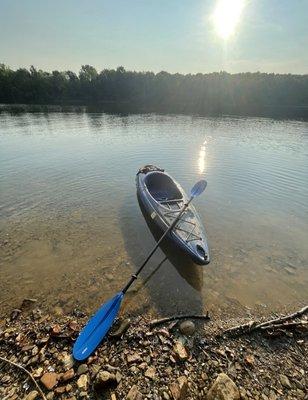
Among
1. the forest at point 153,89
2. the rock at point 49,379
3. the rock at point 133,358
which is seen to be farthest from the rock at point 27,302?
the forest at point 153,89

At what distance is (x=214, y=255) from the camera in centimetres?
1132

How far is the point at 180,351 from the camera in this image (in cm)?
658

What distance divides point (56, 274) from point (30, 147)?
2440 cm

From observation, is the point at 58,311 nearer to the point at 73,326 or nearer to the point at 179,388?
the point at 73,326

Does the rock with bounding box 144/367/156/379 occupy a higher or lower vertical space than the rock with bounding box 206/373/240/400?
lower

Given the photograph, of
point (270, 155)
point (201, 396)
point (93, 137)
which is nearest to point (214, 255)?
point (201, 396)

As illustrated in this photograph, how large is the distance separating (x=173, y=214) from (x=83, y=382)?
7824 millimetres

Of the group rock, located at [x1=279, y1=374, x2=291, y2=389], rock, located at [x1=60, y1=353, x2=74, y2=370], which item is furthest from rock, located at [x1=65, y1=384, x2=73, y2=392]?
rock, located at [x1=279, y1=374, x2=291, y2=389]

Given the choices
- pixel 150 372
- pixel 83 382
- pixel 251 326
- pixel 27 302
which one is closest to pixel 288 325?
pixel 251 326

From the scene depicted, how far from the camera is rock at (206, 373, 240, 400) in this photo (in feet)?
17.5

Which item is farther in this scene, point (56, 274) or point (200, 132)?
point (200, 132)

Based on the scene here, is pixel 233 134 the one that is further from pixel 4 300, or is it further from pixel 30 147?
pixel 4 300

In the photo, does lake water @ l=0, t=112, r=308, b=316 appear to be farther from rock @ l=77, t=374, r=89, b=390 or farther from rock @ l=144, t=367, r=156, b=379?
rock @ l=77, t=374, r=89, b=390

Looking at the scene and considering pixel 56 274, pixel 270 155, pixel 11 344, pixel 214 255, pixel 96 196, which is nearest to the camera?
pixel 11 344
